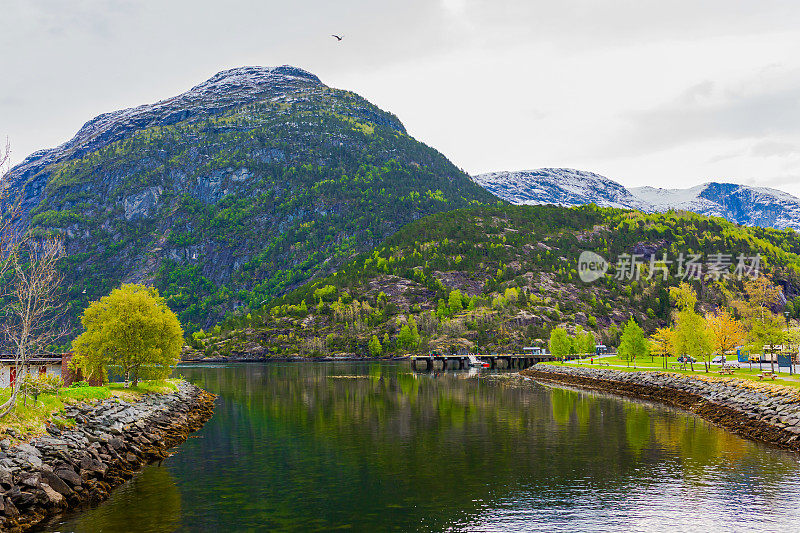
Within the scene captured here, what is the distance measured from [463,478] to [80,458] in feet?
99.6

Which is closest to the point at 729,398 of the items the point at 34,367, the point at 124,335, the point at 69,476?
the point at 69,476

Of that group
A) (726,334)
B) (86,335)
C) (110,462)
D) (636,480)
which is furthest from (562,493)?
(726,334)

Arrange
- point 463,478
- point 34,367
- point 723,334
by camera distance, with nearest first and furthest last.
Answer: point 463,478, point 34,367, point 723,334

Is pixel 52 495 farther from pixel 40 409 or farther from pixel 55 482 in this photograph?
pixel 40 409

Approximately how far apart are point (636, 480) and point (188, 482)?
121 feet

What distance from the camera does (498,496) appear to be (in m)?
44.1

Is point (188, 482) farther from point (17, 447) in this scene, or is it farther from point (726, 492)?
point (726, 492)

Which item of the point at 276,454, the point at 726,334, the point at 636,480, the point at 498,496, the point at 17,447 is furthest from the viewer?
the point at 726,334

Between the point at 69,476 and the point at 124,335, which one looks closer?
the point at 69,476

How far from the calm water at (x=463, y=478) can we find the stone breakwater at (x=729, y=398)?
291 cm

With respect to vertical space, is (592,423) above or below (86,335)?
below

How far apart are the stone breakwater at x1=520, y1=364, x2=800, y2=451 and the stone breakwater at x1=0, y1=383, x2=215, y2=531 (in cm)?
6351

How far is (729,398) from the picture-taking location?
82.5m

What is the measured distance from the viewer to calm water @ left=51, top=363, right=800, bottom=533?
127 ft
